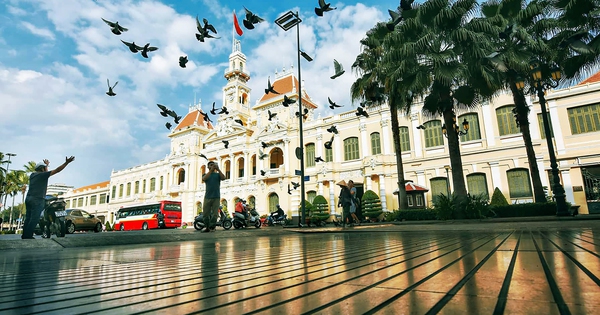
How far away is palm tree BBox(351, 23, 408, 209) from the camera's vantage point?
1528 cm

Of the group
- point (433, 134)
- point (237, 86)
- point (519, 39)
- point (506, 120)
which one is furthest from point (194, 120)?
point (519, 39)

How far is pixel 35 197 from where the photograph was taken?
6.04 meters

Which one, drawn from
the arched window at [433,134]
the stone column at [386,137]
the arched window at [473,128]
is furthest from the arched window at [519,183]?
the stone column at [386,137]

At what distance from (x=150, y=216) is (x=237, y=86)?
72.5 ft

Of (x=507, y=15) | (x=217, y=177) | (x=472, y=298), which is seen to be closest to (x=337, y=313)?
(x=472, y=298)

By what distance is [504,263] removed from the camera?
1.69 meters

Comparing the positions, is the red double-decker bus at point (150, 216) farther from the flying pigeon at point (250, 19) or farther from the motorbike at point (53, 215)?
the flying pigeon at point (250, 19)

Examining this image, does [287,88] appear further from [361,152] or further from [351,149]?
[361,152]

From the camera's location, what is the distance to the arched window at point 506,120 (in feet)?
69.6

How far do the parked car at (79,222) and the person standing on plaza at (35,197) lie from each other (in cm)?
1569

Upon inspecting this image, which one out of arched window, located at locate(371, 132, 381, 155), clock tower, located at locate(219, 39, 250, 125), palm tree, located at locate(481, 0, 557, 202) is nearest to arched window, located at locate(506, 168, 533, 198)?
palm tree, located at locate(481, 0, 557, 202)

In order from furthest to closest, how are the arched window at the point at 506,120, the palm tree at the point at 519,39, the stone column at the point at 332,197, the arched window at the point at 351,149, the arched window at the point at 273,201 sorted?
Result: the arched window at the point at 273,201 → the arched window at the point at 351,149 → the stone column at the point at 332,197 → the arched window at the point at 506,120 → the palm tree at the point at 519,39

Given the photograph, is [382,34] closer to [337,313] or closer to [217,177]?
[217,177]

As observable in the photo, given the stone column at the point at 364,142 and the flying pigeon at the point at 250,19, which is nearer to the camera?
the flying pigeon at the point at 250,19
